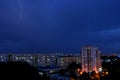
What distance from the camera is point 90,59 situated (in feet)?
276

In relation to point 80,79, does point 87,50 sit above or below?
above

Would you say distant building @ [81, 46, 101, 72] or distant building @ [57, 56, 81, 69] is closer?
distant building @ [81, 46, 101, 72]

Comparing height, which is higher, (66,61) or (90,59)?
(90,59)

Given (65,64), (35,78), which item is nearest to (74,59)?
(65,64)

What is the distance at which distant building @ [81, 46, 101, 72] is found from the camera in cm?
8293

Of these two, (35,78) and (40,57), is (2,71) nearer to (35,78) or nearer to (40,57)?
(35,78)

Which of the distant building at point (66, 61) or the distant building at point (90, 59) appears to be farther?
the distant building at point (66, 61)

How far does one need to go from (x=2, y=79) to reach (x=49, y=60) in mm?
103140

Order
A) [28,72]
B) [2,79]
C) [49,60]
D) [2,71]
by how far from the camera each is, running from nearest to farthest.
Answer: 1. [2,79]
2. [2,71]
3. [28,72]
4. [49,60]

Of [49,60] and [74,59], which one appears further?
[49,60]

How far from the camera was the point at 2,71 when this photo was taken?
25812 millimetres

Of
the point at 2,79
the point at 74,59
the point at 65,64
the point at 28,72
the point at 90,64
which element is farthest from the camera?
the point at 74,59

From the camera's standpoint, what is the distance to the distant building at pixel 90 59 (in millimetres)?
82925

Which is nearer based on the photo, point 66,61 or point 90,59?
point 90,59
